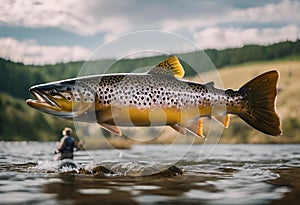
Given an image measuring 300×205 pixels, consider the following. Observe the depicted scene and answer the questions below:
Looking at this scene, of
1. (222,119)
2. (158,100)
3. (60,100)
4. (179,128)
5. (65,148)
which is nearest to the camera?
(60,100)

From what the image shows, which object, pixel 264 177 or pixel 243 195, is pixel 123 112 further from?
pixel 264 177

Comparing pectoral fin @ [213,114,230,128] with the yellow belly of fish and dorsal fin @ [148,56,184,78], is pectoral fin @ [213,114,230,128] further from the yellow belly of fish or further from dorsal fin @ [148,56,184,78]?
dorsal fin @ [148,56,184,78]

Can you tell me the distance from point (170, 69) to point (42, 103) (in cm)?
269

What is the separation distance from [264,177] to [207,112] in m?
3.38

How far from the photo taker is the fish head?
9.39 m

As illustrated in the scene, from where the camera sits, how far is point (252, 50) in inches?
6604

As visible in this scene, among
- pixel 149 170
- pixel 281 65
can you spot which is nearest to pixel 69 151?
pixel 149 170

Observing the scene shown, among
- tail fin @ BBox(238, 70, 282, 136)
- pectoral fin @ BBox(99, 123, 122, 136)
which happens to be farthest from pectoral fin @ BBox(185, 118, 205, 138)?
pectoral fin @ BBox(99, 123, 122, 136)

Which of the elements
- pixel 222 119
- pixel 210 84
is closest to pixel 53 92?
pixel 210 84

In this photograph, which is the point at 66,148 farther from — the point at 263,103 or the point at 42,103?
the point at 263,103

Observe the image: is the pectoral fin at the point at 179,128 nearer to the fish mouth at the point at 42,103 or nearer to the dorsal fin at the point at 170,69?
the dorsal fin at the point at 170,69

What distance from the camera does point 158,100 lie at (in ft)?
31.6

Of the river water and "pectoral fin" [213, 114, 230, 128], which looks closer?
the river water

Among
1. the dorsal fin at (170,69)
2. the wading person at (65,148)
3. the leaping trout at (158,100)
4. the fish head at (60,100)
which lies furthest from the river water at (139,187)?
the wading person at (65,148)
